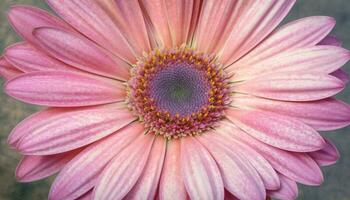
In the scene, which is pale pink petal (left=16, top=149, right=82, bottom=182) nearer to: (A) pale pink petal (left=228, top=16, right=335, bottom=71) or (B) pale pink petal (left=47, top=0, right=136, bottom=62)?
(B) pale pink petal (left=47, top=0, right=136, bottom=62)

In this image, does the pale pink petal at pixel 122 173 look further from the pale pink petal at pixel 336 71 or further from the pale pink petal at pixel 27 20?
the pale pink petal at pixel 336 71

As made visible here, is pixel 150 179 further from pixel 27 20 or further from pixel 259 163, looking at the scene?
pixel 27 20

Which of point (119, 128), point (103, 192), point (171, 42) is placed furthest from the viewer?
point (171, 42)

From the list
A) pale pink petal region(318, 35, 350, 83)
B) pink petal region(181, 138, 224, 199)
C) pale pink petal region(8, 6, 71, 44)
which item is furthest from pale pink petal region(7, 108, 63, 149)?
pale pink petal region(318, 35, 350, 83)

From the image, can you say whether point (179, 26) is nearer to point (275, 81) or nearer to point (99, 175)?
point (275, 81)

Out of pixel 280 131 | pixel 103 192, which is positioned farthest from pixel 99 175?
pixel 280 131

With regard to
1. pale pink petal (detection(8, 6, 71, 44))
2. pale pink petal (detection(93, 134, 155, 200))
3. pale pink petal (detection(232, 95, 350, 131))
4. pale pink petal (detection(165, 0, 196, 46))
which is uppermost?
pale pink petal (detection(8, 6, 71, 44))

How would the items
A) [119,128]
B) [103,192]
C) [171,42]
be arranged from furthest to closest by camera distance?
[171,42], [119,128], [103,192]

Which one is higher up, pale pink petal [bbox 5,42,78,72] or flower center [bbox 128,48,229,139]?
pale pink petal [bbox 5,42,78,72]
